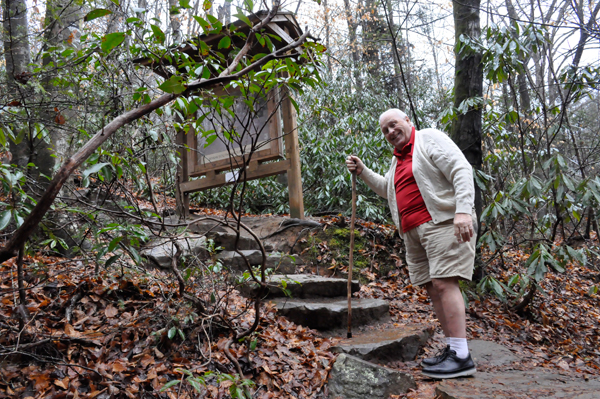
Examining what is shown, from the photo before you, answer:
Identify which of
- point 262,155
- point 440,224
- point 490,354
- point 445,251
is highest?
point 262,155

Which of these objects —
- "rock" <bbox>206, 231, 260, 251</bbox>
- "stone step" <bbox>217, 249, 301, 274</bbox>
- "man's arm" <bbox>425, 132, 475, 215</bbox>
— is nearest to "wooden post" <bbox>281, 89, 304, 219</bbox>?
"rock" <bbox>206, 231, 260, 251</bbox>

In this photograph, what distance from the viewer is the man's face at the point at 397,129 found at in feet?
10.4

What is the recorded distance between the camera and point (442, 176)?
2.85 m

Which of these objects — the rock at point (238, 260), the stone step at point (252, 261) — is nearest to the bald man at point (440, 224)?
the stone step at point (252, 261)

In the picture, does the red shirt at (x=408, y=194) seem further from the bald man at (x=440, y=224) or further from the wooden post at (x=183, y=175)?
the wooden post at (x=183, y=175)

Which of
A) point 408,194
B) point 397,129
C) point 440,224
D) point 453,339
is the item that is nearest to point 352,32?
point 397,129

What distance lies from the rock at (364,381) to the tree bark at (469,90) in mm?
3106

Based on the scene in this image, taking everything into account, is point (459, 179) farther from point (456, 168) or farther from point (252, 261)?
point (252, 261)

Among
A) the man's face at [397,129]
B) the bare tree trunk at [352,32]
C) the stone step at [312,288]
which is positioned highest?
the bare tree trunk at [352,32]

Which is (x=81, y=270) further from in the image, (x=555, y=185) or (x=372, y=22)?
(x=372, y=22)

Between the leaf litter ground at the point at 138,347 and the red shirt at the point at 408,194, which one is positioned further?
the red shirt at the point at 408,194

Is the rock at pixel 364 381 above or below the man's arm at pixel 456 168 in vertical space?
below

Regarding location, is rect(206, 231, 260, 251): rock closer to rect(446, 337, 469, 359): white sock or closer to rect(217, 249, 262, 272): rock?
rect(217, 249, 262, 272): rock

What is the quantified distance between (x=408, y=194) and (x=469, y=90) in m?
2.78
